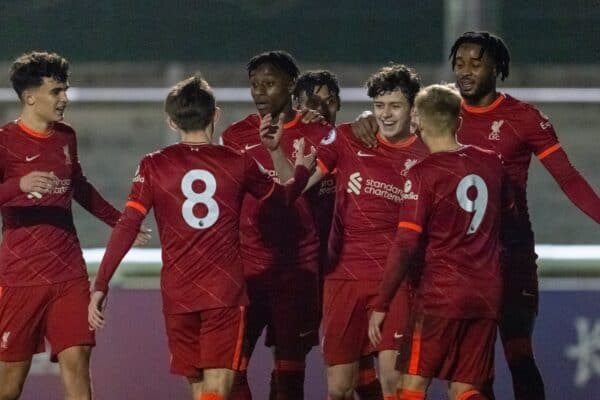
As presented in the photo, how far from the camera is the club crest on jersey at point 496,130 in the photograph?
640 centimetres

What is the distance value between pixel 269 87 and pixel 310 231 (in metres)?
0.65

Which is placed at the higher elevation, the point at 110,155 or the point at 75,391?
the point at 110,155

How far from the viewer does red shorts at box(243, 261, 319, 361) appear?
6578 millimetres

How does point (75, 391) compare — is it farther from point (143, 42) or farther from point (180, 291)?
point (143, 42)

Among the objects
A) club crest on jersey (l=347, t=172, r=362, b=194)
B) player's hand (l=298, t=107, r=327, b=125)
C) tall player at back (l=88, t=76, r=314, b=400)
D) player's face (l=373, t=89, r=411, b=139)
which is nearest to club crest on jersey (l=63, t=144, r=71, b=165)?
tall player at back (l=88, t=76, r=314, b=400)

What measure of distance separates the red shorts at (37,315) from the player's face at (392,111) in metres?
1.39

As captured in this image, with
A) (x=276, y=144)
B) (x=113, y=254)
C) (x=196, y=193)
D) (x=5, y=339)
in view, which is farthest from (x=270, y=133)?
(x=5, y=339)

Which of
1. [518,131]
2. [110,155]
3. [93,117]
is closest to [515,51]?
[110,155]

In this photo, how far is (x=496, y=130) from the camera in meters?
6.41

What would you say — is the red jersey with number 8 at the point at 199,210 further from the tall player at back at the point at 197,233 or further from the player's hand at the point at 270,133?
the player's hand at the point at 270,133

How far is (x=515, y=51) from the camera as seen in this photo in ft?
49.4

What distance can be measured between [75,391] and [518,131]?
2.12 meters

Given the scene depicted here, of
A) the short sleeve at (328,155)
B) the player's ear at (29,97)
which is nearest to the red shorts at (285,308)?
the short sleeve at (328,155)

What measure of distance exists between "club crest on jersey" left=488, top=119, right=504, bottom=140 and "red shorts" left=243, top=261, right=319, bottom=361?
961 mm
